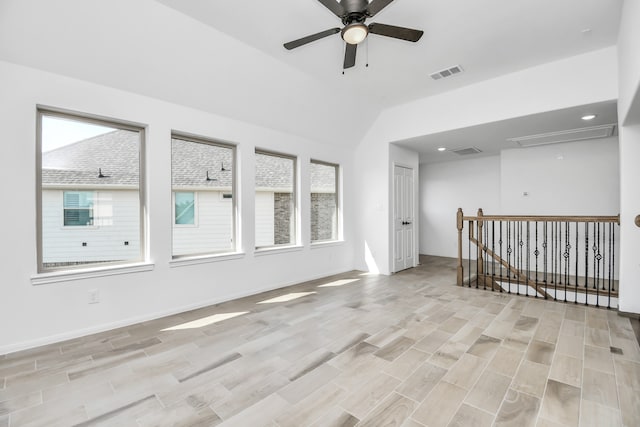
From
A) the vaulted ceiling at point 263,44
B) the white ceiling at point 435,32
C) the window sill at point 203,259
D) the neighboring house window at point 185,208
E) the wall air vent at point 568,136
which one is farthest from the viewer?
the wall air vent at point 568,136

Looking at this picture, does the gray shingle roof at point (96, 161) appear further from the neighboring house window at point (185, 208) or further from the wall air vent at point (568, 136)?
the wall air vent at point (568, 136)

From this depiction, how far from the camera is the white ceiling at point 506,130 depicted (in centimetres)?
404

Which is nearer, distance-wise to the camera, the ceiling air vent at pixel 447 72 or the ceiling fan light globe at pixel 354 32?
the ceiling fan light globe at pixel 354 32

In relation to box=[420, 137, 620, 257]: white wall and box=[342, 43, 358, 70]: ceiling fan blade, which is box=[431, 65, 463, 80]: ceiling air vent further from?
box=[420, 137, 620, 257]: white wall

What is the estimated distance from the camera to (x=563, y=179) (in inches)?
224

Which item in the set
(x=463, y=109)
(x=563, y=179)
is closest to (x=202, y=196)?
(x=463, y=109)

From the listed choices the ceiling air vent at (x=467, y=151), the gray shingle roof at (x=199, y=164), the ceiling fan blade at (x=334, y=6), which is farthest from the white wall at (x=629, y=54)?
the gray shingle roof at (x=199, y=164)

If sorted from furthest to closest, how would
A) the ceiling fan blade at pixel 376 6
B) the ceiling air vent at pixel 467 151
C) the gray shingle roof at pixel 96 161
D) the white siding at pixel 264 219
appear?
the ceiling air vent at pixel 467 151 → the white siding at pixel 264 219 → the gray shingle roof at pixel 96 161 → the ceiling fan blade at pixel 376 6

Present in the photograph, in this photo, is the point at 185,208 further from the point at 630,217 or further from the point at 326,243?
the point at 630,217

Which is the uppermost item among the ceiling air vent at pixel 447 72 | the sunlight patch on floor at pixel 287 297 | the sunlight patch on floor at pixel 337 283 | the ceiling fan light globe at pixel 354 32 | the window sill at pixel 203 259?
the ceiling air vent at pixel 447 72

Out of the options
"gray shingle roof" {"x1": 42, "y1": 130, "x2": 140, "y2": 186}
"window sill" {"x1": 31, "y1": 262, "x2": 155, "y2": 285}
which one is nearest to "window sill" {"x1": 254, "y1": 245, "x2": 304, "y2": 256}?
"window sill" {"x1": 31, "y1": 262, "x2": 155, "y2": 285}

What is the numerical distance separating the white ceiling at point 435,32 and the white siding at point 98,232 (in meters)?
2.14

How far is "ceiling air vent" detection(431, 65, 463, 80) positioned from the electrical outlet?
4.97 metres

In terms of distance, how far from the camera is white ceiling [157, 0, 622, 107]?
287 centimetres
